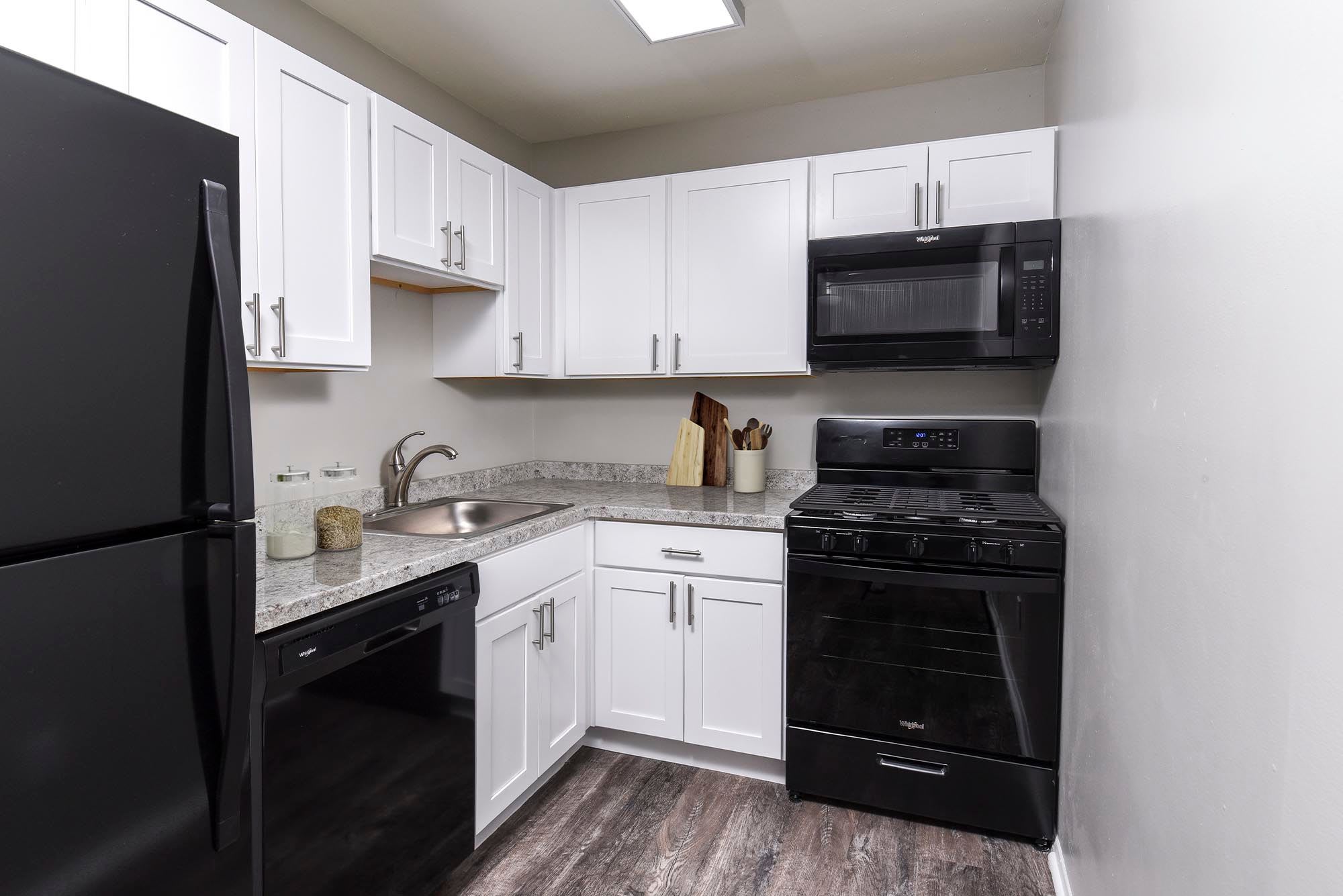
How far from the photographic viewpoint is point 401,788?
5.21ft

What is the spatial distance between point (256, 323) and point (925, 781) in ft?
7.09

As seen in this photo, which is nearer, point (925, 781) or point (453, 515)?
point (925, 781)

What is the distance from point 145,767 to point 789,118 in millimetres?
2925

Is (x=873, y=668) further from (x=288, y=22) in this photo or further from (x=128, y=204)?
(x=288, y=22)

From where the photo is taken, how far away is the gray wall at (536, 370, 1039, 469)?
106 inches

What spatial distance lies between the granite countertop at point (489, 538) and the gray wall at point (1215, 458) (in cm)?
113

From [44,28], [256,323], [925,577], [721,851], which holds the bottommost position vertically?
[721,851]

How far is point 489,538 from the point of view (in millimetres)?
1941

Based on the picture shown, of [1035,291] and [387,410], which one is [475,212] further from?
[1035,291]

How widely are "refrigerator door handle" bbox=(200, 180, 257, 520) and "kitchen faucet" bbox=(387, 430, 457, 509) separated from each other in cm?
151

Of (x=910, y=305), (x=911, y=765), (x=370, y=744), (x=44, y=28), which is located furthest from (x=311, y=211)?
(x=911, y=765)

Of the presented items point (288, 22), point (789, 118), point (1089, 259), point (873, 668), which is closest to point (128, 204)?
point (288, 22)

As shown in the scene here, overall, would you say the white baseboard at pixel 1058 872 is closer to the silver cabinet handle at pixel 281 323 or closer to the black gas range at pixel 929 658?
the black gas range at pixel 929 658

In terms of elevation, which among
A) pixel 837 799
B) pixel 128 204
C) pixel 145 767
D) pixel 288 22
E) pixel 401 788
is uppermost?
pixel 288 22
